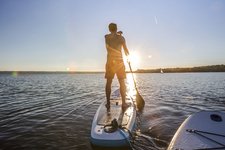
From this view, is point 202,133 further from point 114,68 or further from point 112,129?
point 114,68

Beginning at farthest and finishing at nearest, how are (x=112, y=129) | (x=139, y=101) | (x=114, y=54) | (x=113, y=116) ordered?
(x=139, y=101) → (x=114, y=54) → (x=113, y=116) → (x=112, y=129)

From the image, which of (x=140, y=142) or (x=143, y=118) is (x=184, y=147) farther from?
(x=143, y=118)

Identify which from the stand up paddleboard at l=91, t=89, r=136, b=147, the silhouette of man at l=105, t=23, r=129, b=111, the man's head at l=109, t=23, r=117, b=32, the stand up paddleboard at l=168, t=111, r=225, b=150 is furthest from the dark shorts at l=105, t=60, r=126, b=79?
the stand up paddleboard at l=168, t=111, r=225, b=150

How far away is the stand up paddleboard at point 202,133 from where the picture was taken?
177 inches

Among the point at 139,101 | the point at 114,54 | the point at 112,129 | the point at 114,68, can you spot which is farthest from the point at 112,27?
the point at 139,101

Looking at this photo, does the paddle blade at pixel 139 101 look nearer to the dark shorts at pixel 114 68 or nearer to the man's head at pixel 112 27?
the dark shorts at pixel 114 68

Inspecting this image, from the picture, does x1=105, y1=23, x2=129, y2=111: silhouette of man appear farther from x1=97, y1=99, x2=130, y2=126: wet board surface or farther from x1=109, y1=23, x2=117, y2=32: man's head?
x1=97, y1=99, x2=130, y2=126: wet board surface

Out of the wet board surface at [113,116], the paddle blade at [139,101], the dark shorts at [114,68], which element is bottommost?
the paddle blade at [139,101]

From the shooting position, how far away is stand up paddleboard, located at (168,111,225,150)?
4.50 m

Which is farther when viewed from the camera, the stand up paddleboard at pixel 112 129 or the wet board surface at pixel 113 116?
the wet board surface at pixel 113 116

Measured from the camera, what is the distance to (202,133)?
5.02 meters

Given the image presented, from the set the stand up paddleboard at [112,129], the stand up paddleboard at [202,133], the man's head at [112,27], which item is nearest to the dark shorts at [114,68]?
the man's head at [112,27]

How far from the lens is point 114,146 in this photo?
5.23 metres

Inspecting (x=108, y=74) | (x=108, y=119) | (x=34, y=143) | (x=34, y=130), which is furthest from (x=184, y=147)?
(x=34, y=130)
